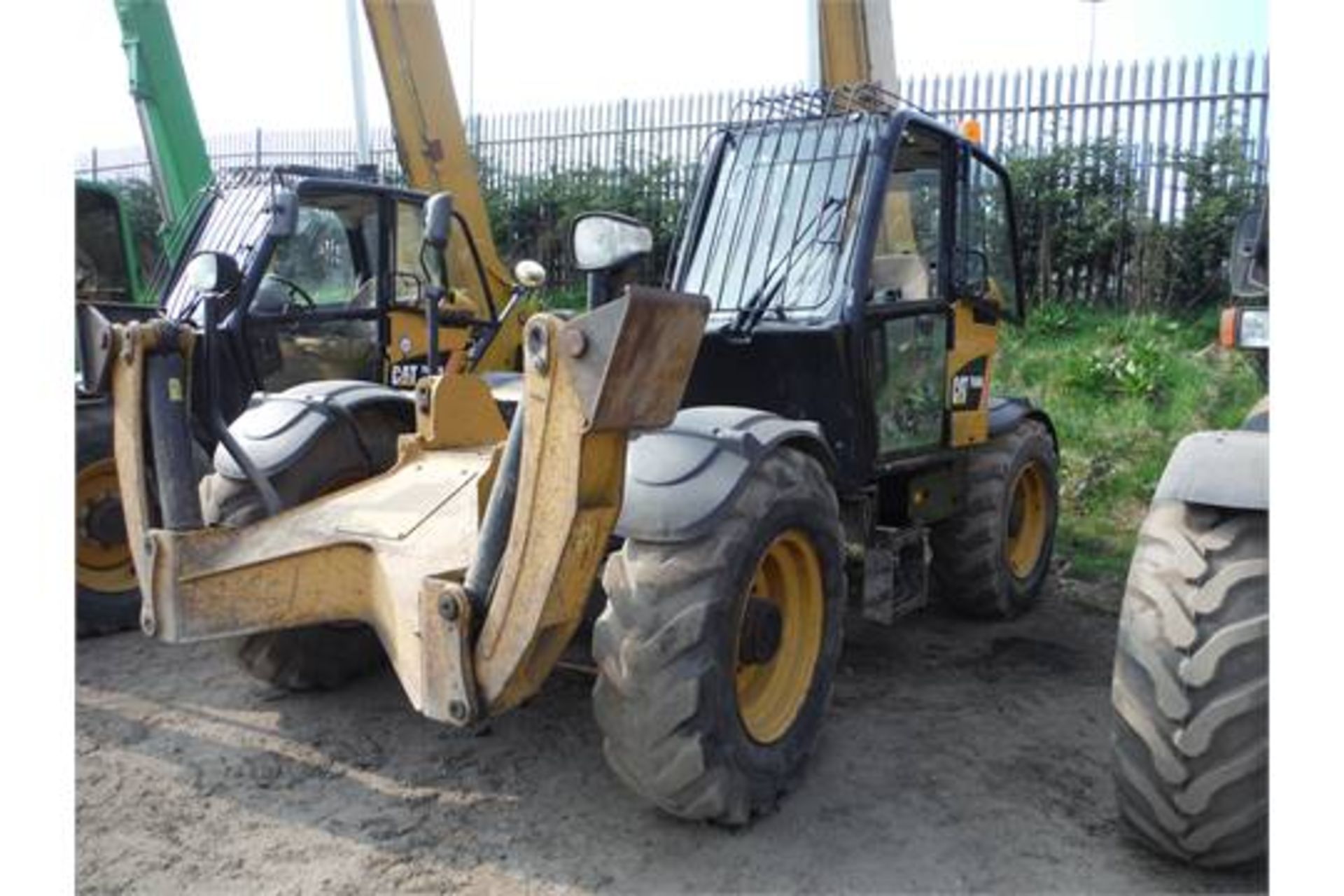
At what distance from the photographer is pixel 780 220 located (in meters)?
4.75

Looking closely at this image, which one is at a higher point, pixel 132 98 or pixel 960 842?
pixel 132 98

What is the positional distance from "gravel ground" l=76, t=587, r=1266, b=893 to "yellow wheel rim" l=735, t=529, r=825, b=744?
0.28m

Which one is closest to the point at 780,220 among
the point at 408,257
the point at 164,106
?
the point at 408,257

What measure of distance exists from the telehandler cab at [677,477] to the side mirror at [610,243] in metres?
0.01

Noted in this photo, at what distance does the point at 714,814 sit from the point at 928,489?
246 centimetres

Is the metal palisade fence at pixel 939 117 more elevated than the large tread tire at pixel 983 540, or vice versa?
the metal palisade fence at pixel 939 117

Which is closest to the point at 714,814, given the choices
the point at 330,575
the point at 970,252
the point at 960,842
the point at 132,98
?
the point at 960,842

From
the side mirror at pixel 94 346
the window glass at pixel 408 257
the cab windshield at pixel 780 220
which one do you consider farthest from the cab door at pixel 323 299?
the side mirror at pixel 94 346

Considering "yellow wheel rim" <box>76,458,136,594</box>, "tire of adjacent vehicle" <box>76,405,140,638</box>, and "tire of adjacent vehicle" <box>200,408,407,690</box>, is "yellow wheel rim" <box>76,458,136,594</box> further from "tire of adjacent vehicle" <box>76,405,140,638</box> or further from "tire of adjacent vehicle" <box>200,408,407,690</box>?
"tire of adjacent vehicle" <box>200,408,407,690</box>

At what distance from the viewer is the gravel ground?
311 centimetres

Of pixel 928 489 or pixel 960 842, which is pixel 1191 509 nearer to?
pixel 960 842

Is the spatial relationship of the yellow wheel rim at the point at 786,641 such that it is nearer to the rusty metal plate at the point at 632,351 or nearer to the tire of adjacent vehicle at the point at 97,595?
the rusty metal plate at the point at 632,351

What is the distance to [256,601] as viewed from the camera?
3.40 meters

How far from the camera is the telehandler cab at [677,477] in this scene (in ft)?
9.37
